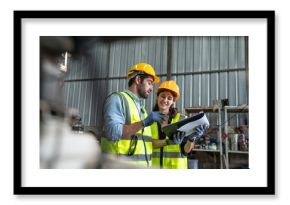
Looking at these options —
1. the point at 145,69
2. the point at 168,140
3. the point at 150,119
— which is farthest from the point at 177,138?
the point at 145,69

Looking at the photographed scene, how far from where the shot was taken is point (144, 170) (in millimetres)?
2045

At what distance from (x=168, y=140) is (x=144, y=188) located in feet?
1.01

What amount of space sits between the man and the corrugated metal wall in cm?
Result: 4

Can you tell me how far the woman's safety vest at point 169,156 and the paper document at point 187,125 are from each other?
0.11 ft

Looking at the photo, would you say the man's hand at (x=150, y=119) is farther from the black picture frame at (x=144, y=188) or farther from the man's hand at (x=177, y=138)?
the black picture frame at (x=144, y=188)

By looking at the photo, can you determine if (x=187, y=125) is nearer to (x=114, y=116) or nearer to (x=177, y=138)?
(x=177, y=138)

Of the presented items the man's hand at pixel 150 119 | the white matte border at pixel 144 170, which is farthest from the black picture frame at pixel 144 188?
the man's hand at pixel 150 119

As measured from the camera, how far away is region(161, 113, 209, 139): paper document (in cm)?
204

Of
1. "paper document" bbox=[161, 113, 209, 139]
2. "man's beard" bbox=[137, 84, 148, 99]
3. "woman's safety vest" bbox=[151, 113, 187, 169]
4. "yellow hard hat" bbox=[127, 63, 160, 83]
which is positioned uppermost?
"yellow hard hat" bbox=[127, 63, 160, 83]

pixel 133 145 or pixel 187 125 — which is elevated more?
pixel 187 125

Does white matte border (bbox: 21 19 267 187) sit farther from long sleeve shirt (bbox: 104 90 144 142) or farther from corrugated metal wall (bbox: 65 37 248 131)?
long sleeve shirt (bbox: 104 90 144 142)

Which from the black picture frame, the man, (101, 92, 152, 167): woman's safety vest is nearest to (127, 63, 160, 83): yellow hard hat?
the man

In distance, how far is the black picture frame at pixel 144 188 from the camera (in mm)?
2008
